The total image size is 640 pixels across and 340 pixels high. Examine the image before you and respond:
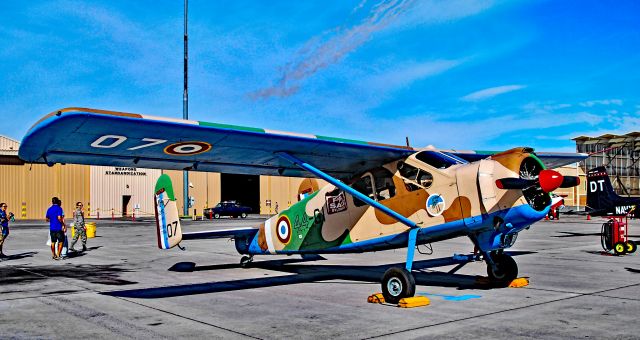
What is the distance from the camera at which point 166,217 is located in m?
11.7

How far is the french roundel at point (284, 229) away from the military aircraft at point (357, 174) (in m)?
0.11

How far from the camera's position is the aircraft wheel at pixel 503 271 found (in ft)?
32.0

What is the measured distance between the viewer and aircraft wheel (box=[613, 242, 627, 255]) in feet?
51.2

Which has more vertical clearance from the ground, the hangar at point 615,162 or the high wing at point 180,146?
the hangar at point 615,162

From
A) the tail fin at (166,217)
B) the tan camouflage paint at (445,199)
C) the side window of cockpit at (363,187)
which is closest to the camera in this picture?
the tan camouflage paint at (445,199)

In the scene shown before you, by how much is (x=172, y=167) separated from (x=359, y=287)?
4.10m

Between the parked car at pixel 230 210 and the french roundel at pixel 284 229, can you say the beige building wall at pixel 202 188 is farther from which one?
the french roundel at pixel 284 229

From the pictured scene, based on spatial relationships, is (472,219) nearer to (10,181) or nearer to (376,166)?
(376,166)

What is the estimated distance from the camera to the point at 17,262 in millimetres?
14984

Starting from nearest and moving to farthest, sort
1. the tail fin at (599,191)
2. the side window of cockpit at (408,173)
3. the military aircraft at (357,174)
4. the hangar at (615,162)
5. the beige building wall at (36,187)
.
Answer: the military aircraft at (357,174), the side window of cockpit at (408,173), the tail fin at (599,191), the beige building wall at (36,187), the hangar at (615,162)

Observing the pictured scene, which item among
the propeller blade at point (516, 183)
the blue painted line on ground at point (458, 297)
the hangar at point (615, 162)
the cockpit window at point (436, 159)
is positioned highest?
the hangar at point (615, 162)

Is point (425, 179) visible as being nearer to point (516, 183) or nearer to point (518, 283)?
point (516, 183)

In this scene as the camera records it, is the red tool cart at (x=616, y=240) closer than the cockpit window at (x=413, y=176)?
No

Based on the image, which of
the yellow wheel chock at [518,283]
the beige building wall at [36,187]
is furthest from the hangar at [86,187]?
the yellow wheel chock at [518,283]
